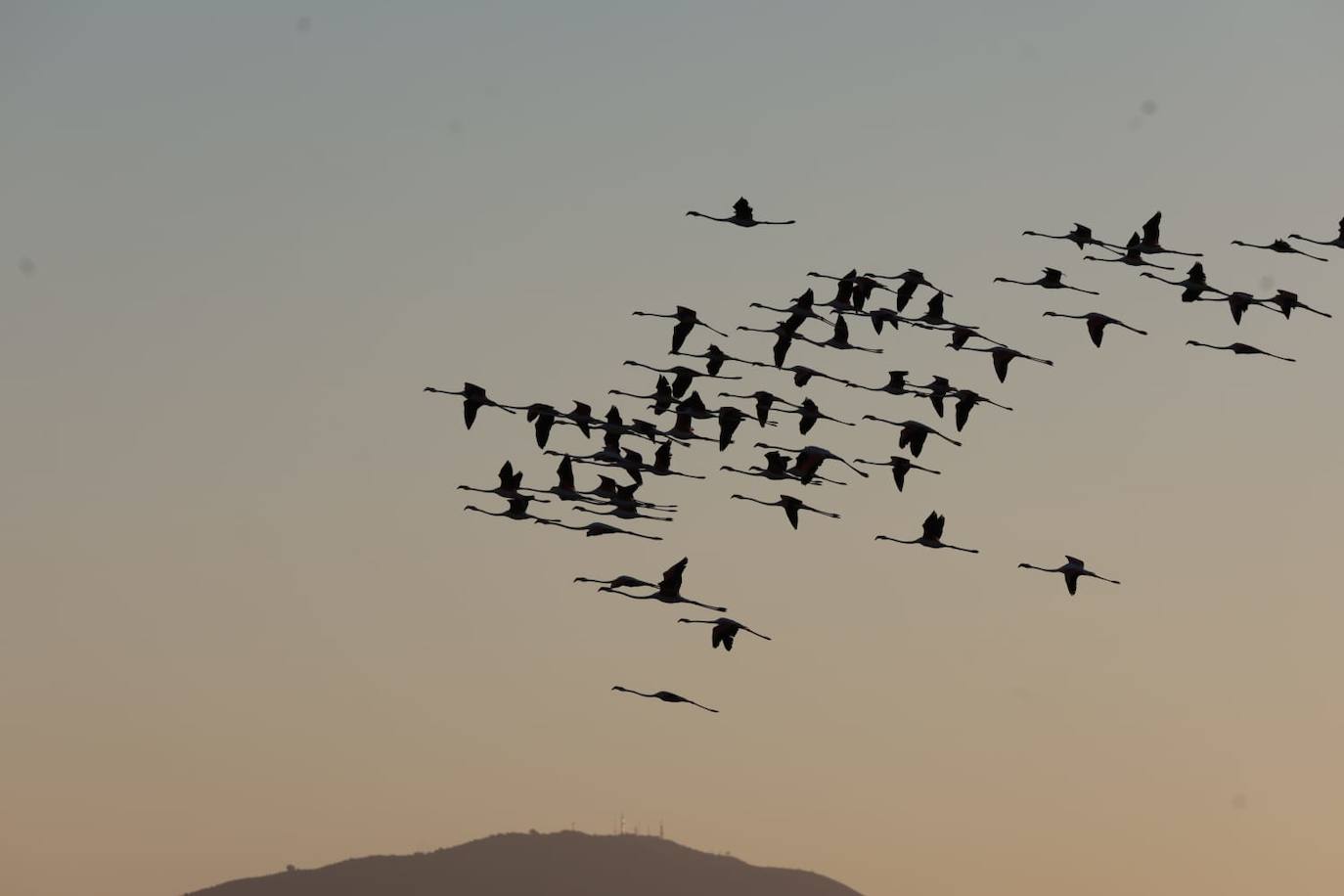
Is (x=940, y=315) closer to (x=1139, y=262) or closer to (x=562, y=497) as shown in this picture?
(x=1139, y=262)

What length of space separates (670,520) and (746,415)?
32.8 feet

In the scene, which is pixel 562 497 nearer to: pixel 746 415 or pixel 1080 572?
pixel 746 415

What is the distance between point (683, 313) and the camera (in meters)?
130

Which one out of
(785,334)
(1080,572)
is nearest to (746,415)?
(785,334)

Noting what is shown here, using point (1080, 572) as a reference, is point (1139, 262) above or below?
above

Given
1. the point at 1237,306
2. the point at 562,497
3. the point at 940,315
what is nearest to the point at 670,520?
the point at 562,497

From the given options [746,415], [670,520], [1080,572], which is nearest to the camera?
[1080,572]

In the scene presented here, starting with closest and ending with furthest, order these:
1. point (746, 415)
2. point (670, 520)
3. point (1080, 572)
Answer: point (1080, 572), point (670, 520), point (746, 415)

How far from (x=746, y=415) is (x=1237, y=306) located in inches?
943

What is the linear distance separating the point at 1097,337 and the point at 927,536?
11298 millimetres

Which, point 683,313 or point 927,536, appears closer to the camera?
point 927,536

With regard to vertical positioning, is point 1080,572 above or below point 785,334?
below

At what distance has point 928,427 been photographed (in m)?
124

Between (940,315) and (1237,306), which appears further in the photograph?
(940,315)
